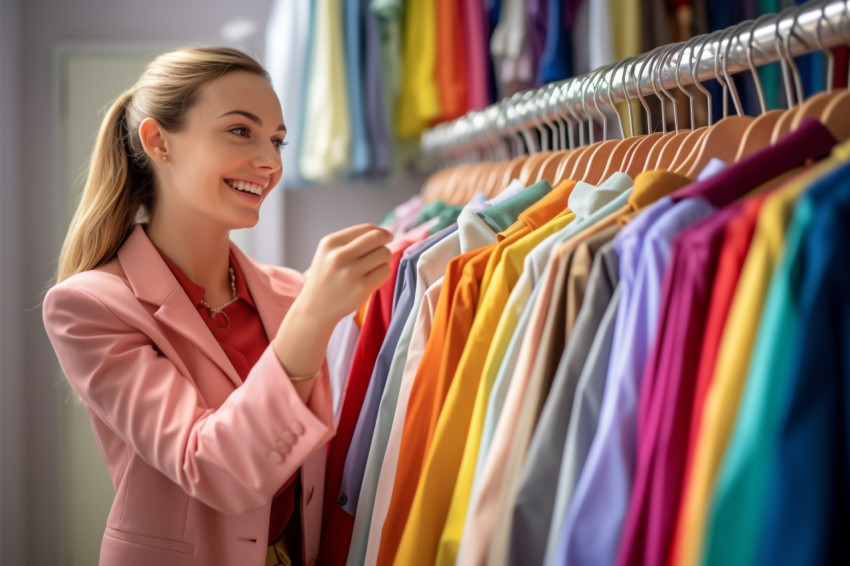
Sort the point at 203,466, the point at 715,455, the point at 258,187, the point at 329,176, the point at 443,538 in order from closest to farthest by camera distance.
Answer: the point at 715,455 < the point at 443,538 < the point at 203,466 < the point at 258,187 < the point at 329,176

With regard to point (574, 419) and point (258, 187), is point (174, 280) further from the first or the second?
point (574, 419)

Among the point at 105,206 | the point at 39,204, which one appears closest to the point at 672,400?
the point at 105,206

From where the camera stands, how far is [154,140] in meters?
1.40

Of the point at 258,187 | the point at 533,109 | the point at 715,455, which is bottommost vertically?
the point at 715,455

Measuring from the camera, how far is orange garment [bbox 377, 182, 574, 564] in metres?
1.11

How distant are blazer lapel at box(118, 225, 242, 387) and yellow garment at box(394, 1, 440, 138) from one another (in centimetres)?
153

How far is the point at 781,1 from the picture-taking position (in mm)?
2576

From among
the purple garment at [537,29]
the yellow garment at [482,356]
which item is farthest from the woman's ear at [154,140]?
the purple garment at [537,29]

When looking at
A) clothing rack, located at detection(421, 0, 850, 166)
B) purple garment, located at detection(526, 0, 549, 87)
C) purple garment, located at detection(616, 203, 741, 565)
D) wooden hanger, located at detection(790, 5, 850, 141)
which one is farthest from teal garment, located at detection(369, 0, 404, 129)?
purple garment, located at detection(616, 203, 741, 565)

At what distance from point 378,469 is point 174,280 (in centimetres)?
47

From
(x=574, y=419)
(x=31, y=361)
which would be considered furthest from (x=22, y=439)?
(x=574, y=419)

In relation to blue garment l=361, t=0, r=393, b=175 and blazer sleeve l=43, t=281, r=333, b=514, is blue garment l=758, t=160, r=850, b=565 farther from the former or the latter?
blue garment l=361, t=0, r=393, b=175

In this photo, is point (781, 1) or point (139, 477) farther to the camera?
point (781, 1)

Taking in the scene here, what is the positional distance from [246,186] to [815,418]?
3.28ft
